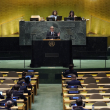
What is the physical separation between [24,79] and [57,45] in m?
4.27

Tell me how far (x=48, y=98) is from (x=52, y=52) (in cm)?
325

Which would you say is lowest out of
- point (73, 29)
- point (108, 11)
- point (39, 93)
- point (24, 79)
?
point (39, 93)

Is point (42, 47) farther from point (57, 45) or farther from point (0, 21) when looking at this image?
point (0, 21)

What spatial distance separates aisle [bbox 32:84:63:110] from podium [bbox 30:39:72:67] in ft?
3.85

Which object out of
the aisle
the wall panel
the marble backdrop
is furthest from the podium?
the wall panel

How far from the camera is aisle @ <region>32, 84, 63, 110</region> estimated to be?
364 inches

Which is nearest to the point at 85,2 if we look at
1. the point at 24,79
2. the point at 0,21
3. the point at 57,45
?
the point at 0,21

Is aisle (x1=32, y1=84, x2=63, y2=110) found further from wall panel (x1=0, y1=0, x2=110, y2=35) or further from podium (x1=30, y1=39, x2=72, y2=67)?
wall panel (x1=0, y1=0, x2=110, y2=35)

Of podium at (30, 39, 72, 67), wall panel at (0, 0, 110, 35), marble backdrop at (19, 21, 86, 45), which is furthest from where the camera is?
wall panel at (0, 0, 110, 35)

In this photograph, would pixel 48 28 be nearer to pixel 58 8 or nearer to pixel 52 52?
pixel 52 52

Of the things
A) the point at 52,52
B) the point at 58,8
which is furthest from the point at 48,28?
the point at 58,8

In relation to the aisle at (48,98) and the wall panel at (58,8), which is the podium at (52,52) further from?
the wall panel at (58,8)

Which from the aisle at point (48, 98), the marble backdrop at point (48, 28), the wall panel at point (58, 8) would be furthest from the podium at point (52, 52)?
the wall panel at point (58, 8)

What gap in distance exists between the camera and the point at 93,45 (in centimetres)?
1681
